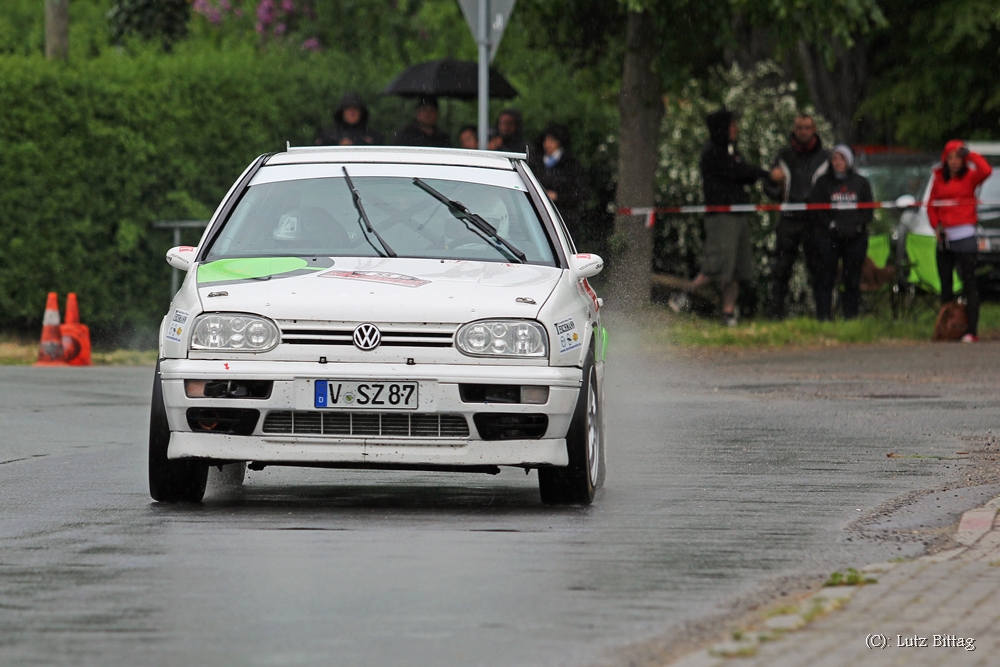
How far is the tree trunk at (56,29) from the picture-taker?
2160 centimetres

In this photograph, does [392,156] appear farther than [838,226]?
No

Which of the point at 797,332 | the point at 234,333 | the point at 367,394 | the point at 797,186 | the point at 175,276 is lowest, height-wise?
the point at 797,332

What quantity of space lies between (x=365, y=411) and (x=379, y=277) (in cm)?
71

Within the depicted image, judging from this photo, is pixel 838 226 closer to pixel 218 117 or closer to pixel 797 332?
pixel 797 332

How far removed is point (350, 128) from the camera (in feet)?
62.8

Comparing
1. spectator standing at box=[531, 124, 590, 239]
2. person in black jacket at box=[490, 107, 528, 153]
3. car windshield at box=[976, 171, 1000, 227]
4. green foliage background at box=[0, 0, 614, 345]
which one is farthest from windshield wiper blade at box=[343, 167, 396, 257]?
car windshield at box=[976, 171, 1000, 227]

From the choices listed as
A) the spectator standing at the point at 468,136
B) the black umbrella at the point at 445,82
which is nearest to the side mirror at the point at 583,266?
the spectator standing at the point at 468,136

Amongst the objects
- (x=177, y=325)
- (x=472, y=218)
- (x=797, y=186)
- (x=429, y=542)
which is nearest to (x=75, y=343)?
(x=797, y=186)

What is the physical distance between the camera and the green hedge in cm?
1855

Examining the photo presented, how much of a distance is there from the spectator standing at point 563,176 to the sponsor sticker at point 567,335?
10469 mm

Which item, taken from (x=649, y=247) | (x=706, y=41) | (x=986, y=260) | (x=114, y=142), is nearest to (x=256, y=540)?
(x=114, y=142)

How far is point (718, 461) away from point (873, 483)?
121 centimetres

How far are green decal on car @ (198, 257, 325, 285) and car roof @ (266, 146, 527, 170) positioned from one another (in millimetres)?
1016

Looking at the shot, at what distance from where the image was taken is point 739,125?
2411cm
